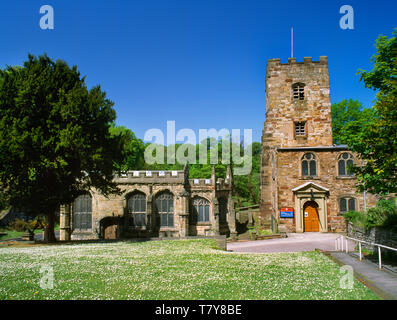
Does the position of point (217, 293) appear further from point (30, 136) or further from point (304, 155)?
point (304, 155)

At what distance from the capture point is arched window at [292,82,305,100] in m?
32.0

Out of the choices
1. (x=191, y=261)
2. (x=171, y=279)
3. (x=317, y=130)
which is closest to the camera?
(x=171, y=279)

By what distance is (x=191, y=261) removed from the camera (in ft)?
44.3

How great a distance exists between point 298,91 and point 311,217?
12603 millimetres

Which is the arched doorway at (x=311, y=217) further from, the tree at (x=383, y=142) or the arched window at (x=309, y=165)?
the tree at (x=383, y=142)

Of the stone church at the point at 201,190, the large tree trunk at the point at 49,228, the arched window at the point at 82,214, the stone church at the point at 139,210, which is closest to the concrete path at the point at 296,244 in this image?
the stone church at the point at 201,190

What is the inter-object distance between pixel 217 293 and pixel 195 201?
26.1m

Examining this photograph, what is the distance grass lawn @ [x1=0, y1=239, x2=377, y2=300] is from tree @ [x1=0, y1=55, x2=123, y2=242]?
19.5ft

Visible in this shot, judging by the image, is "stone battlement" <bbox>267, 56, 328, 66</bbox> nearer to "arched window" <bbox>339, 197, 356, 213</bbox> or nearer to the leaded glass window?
"arched window" <bbox>339, 197, 356, 213</bbox>

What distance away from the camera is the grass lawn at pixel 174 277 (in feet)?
27.3

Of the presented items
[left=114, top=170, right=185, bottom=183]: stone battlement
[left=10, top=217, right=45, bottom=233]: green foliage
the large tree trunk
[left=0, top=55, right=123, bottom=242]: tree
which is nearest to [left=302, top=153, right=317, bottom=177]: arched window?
[left=114, top=170, right=185, bottom=183]: stone battlement

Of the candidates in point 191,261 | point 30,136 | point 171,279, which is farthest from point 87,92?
point 171,279

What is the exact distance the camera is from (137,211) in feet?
107

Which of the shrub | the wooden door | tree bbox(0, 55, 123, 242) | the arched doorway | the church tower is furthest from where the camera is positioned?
the wooden door
